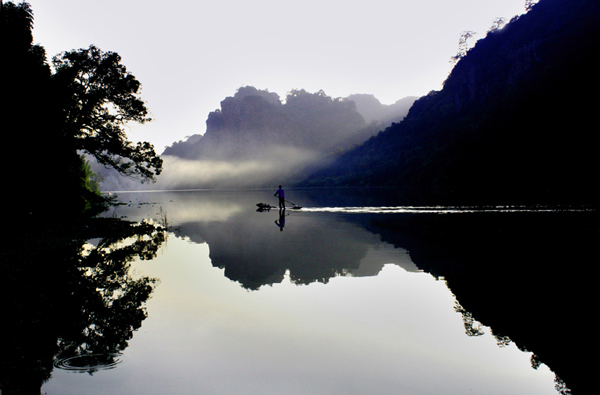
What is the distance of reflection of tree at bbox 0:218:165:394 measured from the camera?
19.1 feet

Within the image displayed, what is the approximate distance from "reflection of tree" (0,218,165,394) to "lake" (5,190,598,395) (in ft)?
0.67

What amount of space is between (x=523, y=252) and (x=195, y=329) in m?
12.1

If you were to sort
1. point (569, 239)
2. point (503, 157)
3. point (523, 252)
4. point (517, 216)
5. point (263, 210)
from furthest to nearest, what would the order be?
point (503, 157) → point (263, 210) → point (517, 216) → point (569, 239) → point (523, 252)

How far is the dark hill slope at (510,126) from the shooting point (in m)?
65.4

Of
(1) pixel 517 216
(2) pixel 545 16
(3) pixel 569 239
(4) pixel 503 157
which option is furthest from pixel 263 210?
(2) pixel 545 16

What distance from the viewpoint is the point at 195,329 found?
7.41 metres

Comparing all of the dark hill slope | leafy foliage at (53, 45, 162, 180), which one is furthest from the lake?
the dark hill slope

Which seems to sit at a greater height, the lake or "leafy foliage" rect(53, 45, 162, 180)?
"leafy foliage" rect(53, 45, 162, 180)

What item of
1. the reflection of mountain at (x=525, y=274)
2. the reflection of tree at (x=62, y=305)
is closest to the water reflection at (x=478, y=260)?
the reflection of mountain at (x=525, y=274)

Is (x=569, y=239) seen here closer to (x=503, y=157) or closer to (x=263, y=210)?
(x=263, y=210)

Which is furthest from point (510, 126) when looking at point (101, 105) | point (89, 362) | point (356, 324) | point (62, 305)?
point (89, 362)

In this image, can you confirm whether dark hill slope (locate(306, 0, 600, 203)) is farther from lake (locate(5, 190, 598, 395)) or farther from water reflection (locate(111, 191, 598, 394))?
lake (locate(5, 190, 598, 395))

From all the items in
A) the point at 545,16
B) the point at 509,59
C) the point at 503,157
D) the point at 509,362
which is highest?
the point at 545,16

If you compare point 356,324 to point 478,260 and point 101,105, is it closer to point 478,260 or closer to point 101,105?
point 478,260
